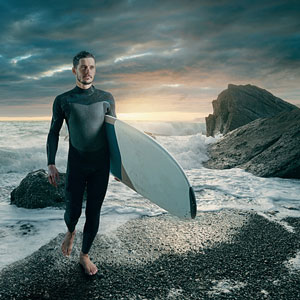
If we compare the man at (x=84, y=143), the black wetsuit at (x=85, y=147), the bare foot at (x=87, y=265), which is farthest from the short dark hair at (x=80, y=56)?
the bare foot at (x=87, y=265)

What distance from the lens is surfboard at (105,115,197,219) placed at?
9.04 feet

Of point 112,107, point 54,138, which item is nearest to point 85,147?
point 54,138

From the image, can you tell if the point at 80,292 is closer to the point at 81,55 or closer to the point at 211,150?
the point at 81,55

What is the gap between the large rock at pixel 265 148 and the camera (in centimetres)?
714

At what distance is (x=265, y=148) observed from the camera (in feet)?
28.0

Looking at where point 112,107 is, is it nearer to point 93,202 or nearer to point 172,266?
point 93,202

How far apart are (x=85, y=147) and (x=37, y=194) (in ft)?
9.07

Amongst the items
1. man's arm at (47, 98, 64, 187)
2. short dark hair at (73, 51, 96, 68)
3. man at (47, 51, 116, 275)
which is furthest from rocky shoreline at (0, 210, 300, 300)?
short dark hair at (73, 51, 96, 68)

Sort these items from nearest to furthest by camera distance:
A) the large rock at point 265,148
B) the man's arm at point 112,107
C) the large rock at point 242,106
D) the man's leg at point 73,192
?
the man's leg at point 73,192, the man's arm at point 112,107, the large rock at point 265,148, the large rock at point 242,106

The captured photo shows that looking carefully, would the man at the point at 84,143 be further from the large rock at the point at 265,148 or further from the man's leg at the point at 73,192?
the large rock at the point at 265,148

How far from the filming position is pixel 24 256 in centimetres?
310

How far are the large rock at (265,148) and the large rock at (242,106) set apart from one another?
332cm

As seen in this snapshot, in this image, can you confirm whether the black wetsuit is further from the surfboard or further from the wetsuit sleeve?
the surfboard

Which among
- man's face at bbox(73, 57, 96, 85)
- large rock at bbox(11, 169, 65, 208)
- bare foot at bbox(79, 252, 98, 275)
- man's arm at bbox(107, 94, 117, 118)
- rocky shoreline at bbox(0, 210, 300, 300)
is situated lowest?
rocky shoreline at bbox(0, 210, 300, 300)
